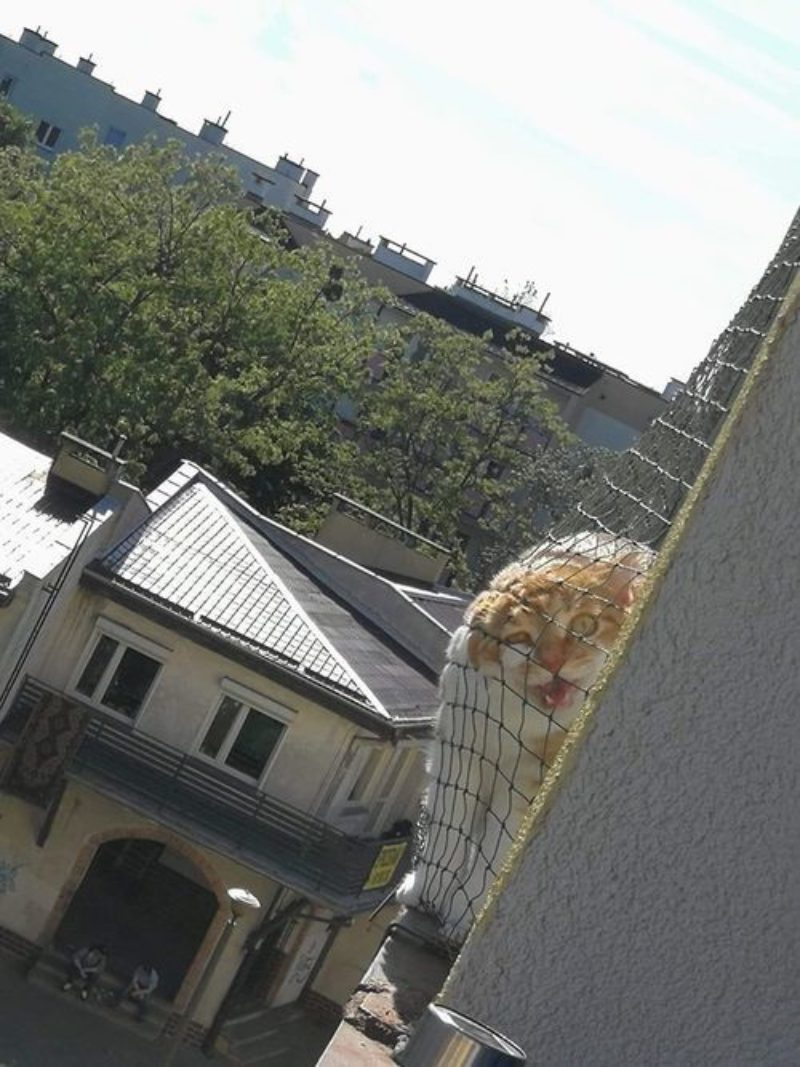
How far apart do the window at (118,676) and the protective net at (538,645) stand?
64.0 ft

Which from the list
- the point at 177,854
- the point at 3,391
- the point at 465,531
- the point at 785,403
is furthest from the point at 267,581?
the point at 465,531

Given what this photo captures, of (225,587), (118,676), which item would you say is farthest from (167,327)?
(118,676)

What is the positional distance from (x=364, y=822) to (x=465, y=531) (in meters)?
30.5

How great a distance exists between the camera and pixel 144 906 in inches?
1086

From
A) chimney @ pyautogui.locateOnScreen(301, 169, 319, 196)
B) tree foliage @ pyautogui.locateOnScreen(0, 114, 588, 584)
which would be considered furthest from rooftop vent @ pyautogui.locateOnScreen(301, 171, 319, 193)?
tree foliage @ pyautogui.locateOnScreen(0, 114, 588, 584)

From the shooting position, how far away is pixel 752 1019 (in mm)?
4113

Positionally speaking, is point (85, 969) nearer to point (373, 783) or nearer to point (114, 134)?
point (373, 783)

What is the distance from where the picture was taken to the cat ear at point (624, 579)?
493 centimetres

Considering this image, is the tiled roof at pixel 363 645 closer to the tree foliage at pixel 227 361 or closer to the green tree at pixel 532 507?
the tree foliage at pixel 227 361

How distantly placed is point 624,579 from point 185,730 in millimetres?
20124

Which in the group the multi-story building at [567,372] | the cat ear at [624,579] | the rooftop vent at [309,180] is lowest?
the cat ear at [624,579]

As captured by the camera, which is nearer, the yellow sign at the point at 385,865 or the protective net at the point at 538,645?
the protective net at the point at 538,645

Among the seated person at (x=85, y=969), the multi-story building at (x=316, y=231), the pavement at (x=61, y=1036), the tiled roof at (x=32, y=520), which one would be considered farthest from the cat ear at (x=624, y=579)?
the multi-story building at (x=316, y=231)

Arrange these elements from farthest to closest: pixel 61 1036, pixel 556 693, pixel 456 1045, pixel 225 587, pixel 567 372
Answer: pixel 567 372 → pixel 225 587 → pixel 61 1036 → pixel 556 693 → pixel 456 1045
